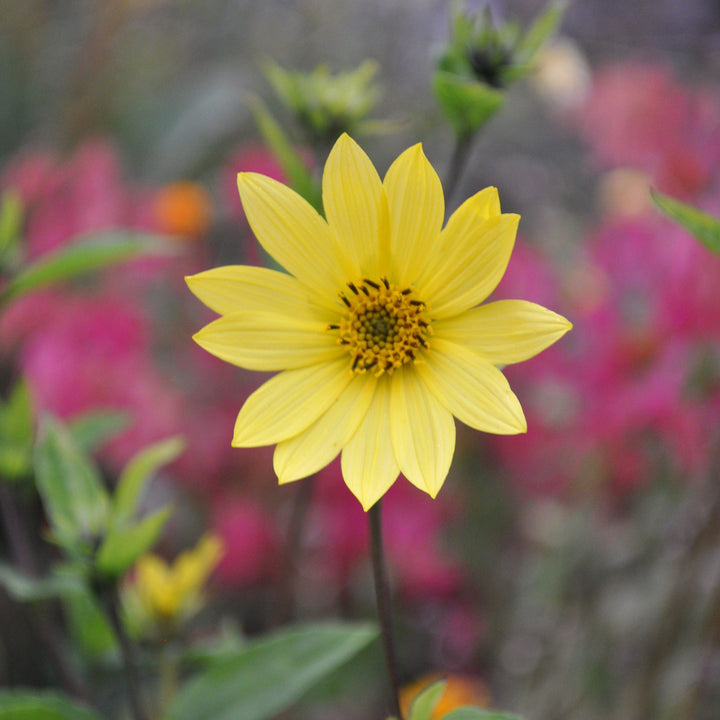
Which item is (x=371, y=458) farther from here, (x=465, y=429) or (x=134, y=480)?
(x=465, y=429)

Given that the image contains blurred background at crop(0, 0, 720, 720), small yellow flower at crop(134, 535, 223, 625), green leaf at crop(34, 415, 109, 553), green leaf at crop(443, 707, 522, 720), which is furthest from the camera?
blurred background at crop(0, 0, 720, 720)

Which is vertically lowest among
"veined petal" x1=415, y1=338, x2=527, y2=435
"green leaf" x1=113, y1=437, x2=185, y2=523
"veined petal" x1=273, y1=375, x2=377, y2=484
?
"green leaf" x1=113, y1=437, x2=185, y2=523

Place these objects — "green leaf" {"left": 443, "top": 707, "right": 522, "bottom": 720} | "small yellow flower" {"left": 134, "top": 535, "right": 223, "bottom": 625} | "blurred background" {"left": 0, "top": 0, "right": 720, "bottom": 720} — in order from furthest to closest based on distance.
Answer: "blurred background" {"left": 0, "top": 0, "right": 720, "bottom": 720} < "small yellow flower" {"left": 134, "top": 535, "right": 223, "bottom": 625} < "green leaf" {"left": 443, "top": 707, "right": 522, "bottom": 720}

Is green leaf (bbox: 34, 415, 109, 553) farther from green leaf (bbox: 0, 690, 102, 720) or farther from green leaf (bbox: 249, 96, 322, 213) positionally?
green leaf (bbox: 249, 96, 322, 213)

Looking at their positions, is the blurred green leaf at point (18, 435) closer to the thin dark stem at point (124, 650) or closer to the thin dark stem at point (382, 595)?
the thin dark stem at point (124, 650)

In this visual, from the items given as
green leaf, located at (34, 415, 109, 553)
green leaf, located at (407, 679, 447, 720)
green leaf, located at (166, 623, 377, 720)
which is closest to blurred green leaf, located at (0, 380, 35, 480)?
green leaf, located at (34, 415, 109, 553)

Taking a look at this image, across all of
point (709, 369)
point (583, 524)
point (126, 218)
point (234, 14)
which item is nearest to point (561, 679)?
point (583, 524)

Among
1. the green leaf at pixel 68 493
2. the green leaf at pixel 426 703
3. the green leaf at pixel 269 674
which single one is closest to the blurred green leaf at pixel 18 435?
the green leaf at pixel 68 493

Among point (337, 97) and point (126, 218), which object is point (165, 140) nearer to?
point (126, 218)
